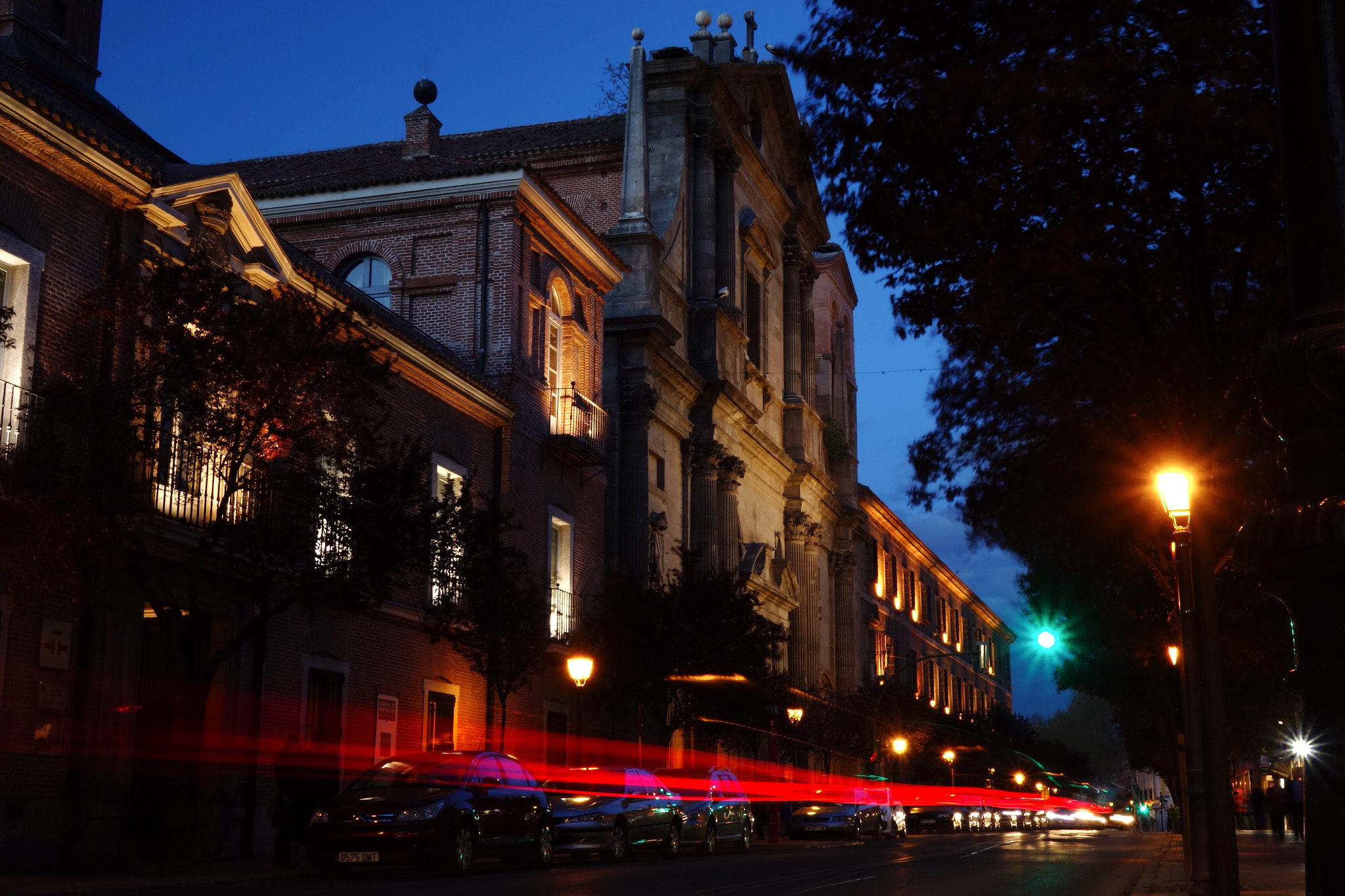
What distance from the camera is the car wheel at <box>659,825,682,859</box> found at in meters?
25.5

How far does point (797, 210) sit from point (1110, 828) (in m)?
37.5

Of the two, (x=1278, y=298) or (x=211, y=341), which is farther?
(x=211, y=341)

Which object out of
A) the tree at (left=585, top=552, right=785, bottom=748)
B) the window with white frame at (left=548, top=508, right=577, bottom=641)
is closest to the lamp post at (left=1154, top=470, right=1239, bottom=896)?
the window with white frame at (left=548, top=508, right=577, bottom=641)

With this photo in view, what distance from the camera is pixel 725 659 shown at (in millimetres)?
33500

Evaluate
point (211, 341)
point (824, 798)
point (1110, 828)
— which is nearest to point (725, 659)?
point (824, 798)

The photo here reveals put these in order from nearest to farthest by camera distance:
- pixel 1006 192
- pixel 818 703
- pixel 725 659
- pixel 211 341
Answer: pixel 1006 192 → pixel 211 341 → pixel 725 659 → pixel 818 703

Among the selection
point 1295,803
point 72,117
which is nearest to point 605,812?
point 72,117

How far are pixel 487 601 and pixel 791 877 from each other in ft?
24.0

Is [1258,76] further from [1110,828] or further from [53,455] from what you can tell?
[1110,828]

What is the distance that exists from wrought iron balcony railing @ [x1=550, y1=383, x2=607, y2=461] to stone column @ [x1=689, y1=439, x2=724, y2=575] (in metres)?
7.79

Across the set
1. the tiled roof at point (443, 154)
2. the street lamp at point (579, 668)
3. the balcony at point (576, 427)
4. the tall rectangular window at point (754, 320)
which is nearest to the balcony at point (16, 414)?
the street lamp at point (579, 668)

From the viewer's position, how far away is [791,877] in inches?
762

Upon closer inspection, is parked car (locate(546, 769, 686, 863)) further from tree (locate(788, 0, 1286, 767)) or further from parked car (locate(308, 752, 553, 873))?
tree (locate(788, 0, 1286, 767))

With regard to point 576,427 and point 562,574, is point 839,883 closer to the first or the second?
point 562,574
